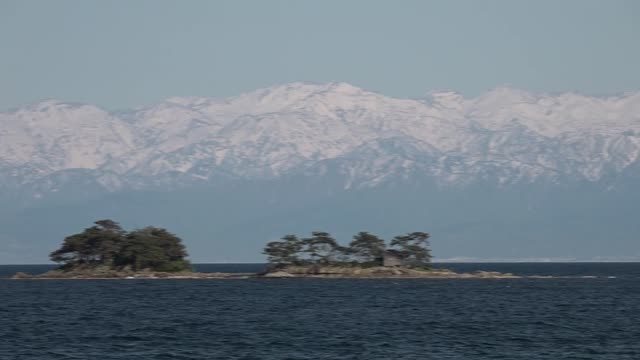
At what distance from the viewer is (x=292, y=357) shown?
87.2m

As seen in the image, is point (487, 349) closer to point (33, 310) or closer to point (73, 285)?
point (33, 310)

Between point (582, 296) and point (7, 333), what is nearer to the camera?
point (7, 333)

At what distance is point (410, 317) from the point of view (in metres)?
122

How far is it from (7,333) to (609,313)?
2164 inches

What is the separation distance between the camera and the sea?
91.0 m

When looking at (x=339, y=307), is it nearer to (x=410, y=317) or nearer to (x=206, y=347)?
(x=410, y=317)

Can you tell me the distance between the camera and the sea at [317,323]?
9100 centimetres

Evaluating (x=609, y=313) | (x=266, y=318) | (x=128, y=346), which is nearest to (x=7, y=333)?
(x=128, y=346)

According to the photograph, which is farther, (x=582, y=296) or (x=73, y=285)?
(x=73, y=285)

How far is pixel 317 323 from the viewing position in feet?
375

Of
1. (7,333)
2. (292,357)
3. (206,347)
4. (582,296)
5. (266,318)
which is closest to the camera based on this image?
(292,357)

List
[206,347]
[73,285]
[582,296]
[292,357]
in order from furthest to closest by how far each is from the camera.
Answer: [73,285] < [582,296] < [206,347] < [292,357]

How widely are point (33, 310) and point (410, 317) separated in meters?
36.6

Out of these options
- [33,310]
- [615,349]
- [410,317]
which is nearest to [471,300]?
[410,317]
